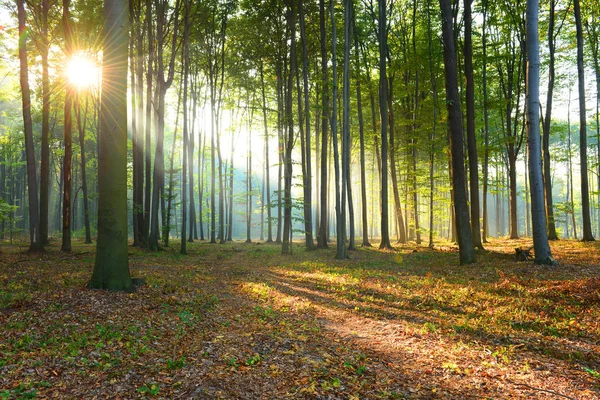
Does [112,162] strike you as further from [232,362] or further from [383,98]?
[383,98]

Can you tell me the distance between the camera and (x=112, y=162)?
23.3 ft

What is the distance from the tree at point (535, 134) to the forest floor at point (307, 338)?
1003 mm

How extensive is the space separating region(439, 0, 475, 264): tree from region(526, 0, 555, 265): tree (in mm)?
2079

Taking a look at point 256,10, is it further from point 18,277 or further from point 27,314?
point 27,314

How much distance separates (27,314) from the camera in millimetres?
5555

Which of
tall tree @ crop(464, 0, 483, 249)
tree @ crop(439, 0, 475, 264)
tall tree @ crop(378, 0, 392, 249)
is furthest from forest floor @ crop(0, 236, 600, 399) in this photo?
tall tree @ crop(378, 0, 392, 249)

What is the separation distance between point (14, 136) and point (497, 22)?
4364cm

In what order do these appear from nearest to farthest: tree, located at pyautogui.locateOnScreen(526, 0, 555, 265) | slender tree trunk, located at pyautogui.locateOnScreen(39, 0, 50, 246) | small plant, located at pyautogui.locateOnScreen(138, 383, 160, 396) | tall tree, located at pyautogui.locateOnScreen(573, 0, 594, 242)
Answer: small plant, located at pyautogui.locateOnScreen(138, 383, 160, 396) → tree, located at pyautogui.locateOnScreen(526, 0, 555, 265) → slender tree trunk, located at pyautogui.locateOnScreen(39, 0, 50, 246) → tall tree, located at pyautogui.locateOnScreen(573, 0, 594, 242)

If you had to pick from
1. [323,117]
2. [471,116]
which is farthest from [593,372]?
[323,117]

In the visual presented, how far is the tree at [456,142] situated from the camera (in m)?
11.7

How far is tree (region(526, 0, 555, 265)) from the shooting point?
9.86 metres

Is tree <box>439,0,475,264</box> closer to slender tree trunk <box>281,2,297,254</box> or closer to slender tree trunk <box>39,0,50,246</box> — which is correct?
slender tree trunk <box>281,2,297,254</box>

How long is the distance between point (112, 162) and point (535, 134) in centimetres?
1203

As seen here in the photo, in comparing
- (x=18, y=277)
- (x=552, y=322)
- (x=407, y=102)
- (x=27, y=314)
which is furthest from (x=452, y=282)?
(x=407, y=102)
